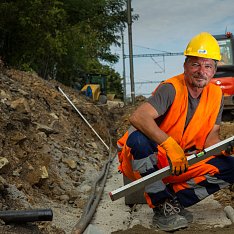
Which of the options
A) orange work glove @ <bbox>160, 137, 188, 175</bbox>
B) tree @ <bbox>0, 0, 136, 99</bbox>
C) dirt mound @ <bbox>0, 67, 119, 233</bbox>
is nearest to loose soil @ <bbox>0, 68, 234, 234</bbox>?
dirt mound @ <bbox>0, 67, 119, 233</bbox>

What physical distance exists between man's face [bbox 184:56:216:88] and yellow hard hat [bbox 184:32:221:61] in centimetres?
4

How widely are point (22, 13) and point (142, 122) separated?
11977 mm

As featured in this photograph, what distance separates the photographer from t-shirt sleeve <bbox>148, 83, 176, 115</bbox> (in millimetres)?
3848

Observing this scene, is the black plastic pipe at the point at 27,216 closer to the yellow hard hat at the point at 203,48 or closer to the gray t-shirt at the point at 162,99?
the gray t-shirt at the point at 162,99

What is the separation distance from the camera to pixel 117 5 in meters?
29.4

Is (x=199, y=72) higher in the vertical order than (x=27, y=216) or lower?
higher

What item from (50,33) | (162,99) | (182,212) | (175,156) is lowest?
(182,212)

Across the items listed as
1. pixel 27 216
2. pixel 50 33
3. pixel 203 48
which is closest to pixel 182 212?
pixel 203 48

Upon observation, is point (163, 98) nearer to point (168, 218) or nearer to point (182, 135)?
point (182, 135)

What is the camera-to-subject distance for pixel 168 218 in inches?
157

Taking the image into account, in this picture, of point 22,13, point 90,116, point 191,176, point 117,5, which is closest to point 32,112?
point 90,116

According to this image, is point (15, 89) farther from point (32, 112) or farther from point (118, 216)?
point (118, 216)

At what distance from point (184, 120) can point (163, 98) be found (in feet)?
0.97

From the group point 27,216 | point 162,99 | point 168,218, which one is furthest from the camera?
point 168,218
